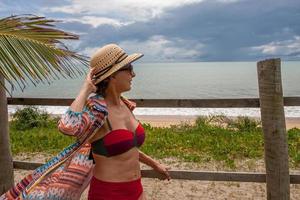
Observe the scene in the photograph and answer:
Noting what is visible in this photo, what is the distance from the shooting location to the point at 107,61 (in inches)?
89.4

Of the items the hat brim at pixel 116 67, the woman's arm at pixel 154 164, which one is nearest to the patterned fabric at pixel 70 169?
the hat brim at pixel 116 67

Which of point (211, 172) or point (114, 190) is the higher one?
point (114, 190)

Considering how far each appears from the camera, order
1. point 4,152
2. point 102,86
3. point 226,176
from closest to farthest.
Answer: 1. point 102,86
2. point 226,176
3. point 4,152

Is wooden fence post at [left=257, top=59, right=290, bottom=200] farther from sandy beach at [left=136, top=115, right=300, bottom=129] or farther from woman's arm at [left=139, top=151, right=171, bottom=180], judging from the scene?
sandy beach at [left=136, top=115, right=300, bottom=129]

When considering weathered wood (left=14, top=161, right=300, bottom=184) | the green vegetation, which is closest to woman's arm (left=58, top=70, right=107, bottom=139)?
weathered wood (left=14, top=161, right=300, bottom=184)

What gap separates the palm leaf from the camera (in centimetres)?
266

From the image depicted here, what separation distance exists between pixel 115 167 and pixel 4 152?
2.07 meters

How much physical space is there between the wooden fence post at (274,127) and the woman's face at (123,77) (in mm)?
1584

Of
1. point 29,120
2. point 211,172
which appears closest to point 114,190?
point 211,172

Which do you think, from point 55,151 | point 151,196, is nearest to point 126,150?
point 151,196

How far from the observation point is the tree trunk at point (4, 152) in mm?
3885

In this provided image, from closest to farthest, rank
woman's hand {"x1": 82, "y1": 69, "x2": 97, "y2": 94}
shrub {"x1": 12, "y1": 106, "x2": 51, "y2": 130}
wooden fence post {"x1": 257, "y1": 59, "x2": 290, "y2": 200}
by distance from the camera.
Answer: woman's hand {"x1": 82, "y1": 69, "x2": 97, "y2": 94}, wooden fence post {"x1": 257, "y1": 59, "x2": 290, "y2": 200}, shrub {"x1": 12, "y1": 106, "x2": 51, "y2": 130}

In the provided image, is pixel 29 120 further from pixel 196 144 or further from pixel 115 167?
pixel 115 167

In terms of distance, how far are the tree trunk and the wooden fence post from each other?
2377mm
